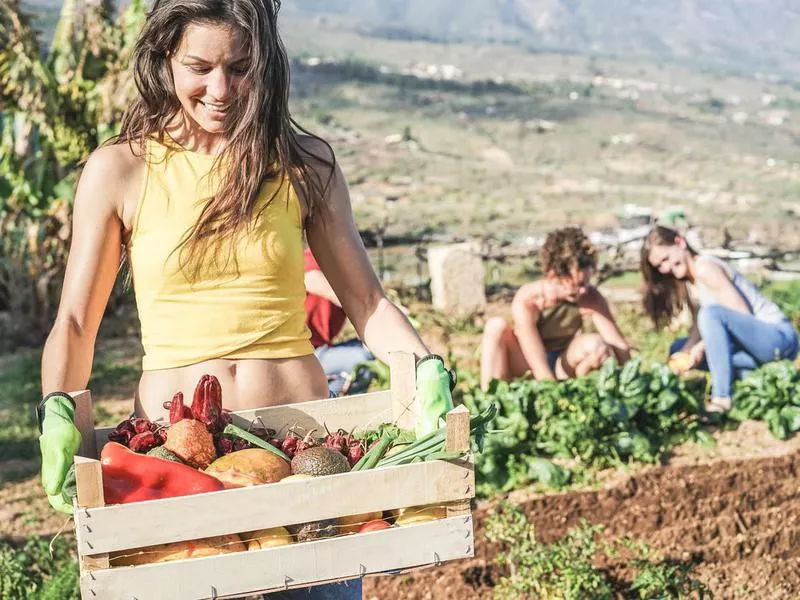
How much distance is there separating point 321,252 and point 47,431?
0.75 meters

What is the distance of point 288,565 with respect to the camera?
169cm

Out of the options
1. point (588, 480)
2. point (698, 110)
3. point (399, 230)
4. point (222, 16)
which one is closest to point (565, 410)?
point (588, 480)

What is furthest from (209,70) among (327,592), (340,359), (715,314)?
(715,314)

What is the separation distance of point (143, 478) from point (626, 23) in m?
57.6

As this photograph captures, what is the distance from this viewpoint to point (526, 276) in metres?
11.3

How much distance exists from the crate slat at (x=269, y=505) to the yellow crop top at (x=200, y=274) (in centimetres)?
51

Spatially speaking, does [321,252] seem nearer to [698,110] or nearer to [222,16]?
[222,16]

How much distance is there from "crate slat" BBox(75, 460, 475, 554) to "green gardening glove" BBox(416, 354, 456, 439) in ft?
0.50

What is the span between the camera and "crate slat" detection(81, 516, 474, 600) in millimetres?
1625

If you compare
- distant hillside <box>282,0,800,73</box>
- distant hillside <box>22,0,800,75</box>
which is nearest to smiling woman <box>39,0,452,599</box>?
distant hillside <box>22,0,800,75</box>

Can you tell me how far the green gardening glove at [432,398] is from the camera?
190 centimetres

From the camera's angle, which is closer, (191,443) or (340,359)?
(191,443)

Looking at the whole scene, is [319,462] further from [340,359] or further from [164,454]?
[340,359]

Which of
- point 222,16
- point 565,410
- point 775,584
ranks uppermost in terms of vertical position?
point 222,16
